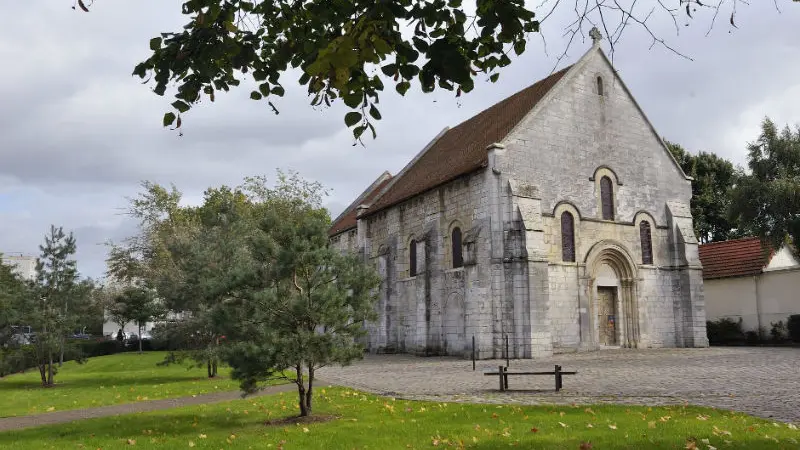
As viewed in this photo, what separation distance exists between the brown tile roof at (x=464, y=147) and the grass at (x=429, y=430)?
15369 millimetres

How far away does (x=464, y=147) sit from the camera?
30.6 meters

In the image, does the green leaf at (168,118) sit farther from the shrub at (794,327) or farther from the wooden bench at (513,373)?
the shrub at (794,327)

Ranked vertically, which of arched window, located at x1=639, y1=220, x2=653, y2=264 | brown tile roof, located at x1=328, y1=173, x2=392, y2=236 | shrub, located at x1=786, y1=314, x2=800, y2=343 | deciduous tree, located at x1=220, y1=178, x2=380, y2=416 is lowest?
shrub, located at x1=786, y1=314, x2=800, y2=343

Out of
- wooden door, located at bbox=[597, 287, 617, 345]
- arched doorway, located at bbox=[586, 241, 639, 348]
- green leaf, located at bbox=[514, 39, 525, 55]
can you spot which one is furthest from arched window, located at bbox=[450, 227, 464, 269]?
green leaf, located at bbox=[514, 39, 525, 55]

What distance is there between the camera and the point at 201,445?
9.43 meters

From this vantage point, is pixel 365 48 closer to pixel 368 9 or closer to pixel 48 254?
pixel 368 9

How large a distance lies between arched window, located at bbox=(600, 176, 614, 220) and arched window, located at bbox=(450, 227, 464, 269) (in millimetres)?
6530

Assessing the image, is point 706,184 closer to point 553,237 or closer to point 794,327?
point 794,327

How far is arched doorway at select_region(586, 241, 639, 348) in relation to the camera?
1065 inches

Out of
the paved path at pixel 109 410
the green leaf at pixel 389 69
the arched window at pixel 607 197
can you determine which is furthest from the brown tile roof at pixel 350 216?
the green leaf at pixel 389 69

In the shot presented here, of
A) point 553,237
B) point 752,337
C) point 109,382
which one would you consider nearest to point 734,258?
point 752,337

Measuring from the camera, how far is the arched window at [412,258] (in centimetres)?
3117

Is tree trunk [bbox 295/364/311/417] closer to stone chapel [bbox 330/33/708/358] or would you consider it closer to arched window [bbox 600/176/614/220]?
stone chapel [bbox 330/33/708/358]

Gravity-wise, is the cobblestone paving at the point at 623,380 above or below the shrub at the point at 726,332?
below
